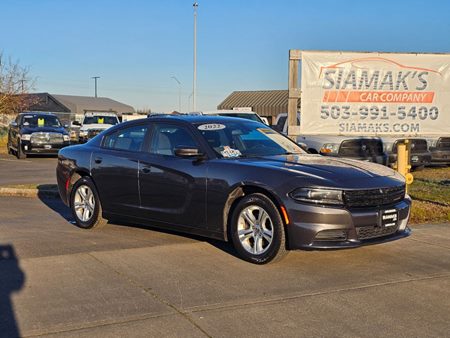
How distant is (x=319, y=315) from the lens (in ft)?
14.7

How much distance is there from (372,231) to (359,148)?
7185 mm

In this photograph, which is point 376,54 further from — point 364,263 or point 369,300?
point 369,300

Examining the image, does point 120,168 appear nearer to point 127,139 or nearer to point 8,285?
point 127,139

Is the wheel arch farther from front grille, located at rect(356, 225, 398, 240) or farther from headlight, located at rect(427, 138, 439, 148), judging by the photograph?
headlight, located at rect(427, 138, 439, 148)

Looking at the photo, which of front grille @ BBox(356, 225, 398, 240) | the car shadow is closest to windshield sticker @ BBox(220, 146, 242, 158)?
front grille @ BBox(356, 225, 398, 240)

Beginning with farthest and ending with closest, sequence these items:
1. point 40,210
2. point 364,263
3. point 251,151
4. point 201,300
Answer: point 40,210 < point 251,151 < point 364,263 < point 201,300

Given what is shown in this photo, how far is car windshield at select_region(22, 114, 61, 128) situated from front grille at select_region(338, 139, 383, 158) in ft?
46.9

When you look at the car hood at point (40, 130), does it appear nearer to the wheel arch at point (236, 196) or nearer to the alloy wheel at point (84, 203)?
the alloy wheel at point (84, 203)

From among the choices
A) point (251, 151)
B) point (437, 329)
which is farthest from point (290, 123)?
point (437, 329)

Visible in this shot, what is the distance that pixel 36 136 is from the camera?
21.8 m

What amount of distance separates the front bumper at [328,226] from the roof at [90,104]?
230 feet

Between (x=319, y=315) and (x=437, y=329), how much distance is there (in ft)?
2.83

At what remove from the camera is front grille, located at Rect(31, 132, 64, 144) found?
71.4ft

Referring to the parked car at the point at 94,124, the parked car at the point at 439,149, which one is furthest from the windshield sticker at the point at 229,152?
the parked car at the point at 94,124
